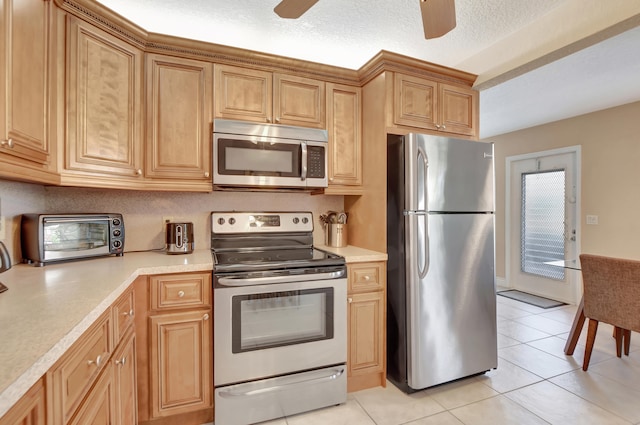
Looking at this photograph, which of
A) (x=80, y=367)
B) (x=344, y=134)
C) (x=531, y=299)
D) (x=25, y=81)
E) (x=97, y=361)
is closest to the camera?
(x=80, y=367)

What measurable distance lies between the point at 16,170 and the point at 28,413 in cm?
97

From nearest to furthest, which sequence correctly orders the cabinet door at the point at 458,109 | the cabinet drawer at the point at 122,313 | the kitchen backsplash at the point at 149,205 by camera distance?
the cabinet drawer at the point at 122,313 < the kitchen backsplash at the point at 149,205 < the cabinet door at the point at 458,109

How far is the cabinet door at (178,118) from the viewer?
1966mm

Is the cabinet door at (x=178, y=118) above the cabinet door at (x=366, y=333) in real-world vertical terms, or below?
above

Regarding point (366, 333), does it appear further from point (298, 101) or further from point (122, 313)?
point (298, 101)

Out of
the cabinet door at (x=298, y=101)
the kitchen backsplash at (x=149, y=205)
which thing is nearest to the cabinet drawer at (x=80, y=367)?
the kitchen backsplash at (x=149, y=205)

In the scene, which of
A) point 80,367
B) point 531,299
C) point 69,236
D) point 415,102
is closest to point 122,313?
point 80,367

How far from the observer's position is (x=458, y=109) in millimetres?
2420

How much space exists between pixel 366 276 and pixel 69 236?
1.76 metres

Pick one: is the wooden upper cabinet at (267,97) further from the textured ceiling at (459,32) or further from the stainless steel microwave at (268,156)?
the textured ceiling at (459,32)

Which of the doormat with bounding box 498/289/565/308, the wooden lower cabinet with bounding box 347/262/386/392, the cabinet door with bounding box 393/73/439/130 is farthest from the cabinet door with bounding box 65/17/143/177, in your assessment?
the doormat with bounding box 498/289/565/308

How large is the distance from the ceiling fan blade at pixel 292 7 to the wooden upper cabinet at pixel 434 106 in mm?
961

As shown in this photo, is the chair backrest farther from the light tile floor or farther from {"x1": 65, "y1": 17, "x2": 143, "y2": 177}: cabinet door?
{"x1": 65, "y1": 17, "x2": 143, "y2": 177}: cabinet door

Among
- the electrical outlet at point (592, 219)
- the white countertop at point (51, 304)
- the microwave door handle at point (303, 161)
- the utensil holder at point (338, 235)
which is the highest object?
the microwave door handle at point (303, 161)
